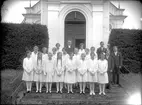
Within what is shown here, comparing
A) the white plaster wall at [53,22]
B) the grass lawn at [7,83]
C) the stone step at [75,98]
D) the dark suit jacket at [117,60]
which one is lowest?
the stone step at [75,98]

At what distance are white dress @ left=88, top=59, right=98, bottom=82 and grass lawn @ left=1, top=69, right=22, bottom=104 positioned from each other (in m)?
3.52

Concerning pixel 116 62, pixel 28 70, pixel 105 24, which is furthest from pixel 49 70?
pixel 105 24

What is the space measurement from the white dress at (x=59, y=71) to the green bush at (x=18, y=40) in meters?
4.88

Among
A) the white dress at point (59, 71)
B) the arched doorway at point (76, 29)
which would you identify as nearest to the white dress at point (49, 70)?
the white dress at point (59, 71)

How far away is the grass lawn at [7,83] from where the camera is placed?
32.9 feet

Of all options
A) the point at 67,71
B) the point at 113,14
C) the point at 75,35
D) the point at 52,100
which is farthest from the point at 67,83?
the point at 113,14

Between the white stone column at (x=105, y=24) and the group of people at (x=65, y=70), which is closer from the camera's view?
the group of people at (x=65, y=70)

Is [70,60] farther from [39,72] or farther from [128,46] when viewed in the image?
[128,46]

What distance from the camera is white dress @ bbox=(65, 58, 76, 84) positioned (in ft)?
38.8

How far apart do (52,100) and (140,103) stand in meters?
3.35

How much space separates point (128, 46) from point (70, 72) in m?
6.77

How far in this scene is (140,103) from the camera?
32.9 ft

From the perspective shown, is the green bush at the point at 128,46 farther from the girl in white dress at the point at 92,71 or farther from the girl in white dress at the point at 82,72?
the girl in white dress at the point at 82,72

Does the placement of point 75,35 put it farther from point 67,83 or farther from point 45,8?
point 67,83
